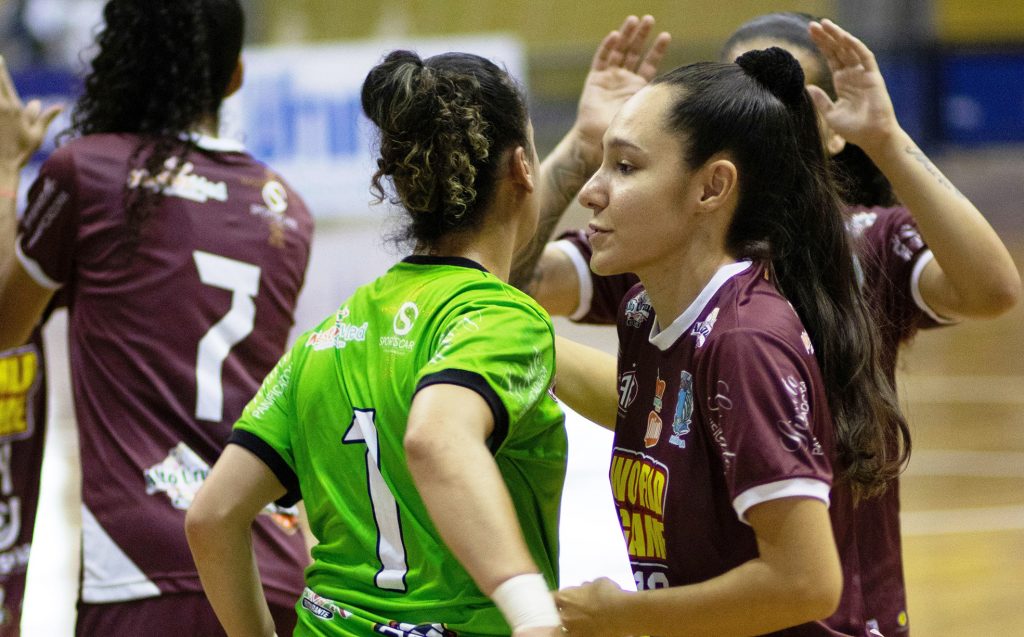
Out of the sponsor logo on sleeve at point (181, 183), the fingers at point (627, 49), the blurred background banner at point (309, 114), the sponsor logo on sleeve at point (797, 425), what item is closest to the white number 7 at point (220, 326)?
the sponsor logo on sleeve at point (181, 183)

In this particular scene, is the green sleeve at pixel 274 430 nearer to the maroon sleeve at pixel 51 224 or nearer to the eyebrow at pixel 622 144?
the eyebrow at pixel 622 144

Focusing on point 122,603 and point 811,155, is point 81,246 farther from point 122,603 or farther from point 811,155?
point 811,155

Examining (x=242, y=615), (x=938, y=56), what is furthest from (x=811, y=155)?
(x=938, y=56)

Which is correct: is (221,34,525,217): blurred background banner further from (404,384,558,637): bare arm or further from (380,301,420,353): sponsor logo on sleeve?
(404,384,558,637): bare arm

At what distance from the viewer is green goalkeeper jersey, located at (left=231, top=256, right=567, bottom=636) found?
1630mm

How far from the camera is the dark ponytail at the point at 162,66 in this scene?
2555 millimetres

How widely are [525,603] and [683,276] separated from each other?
0.58 m

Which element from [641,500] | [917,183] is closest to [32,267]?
[641,500]

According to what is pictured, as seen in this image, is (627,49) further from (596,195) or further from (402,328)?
(402,328)

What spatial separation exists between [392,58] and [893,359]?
106cm

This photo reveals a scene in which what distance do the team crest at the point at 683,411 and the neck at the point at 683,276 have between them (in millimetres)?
116

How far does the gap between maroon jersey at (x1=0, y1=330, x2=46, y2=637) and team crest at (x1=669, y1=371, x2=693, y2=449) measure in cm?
159

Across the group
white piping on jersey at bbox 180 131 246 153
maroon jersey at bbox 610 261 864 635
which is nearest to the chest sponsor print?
maroon jersey at bbox 610 261 864 635

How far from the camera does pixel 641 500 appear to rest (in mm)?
1818
